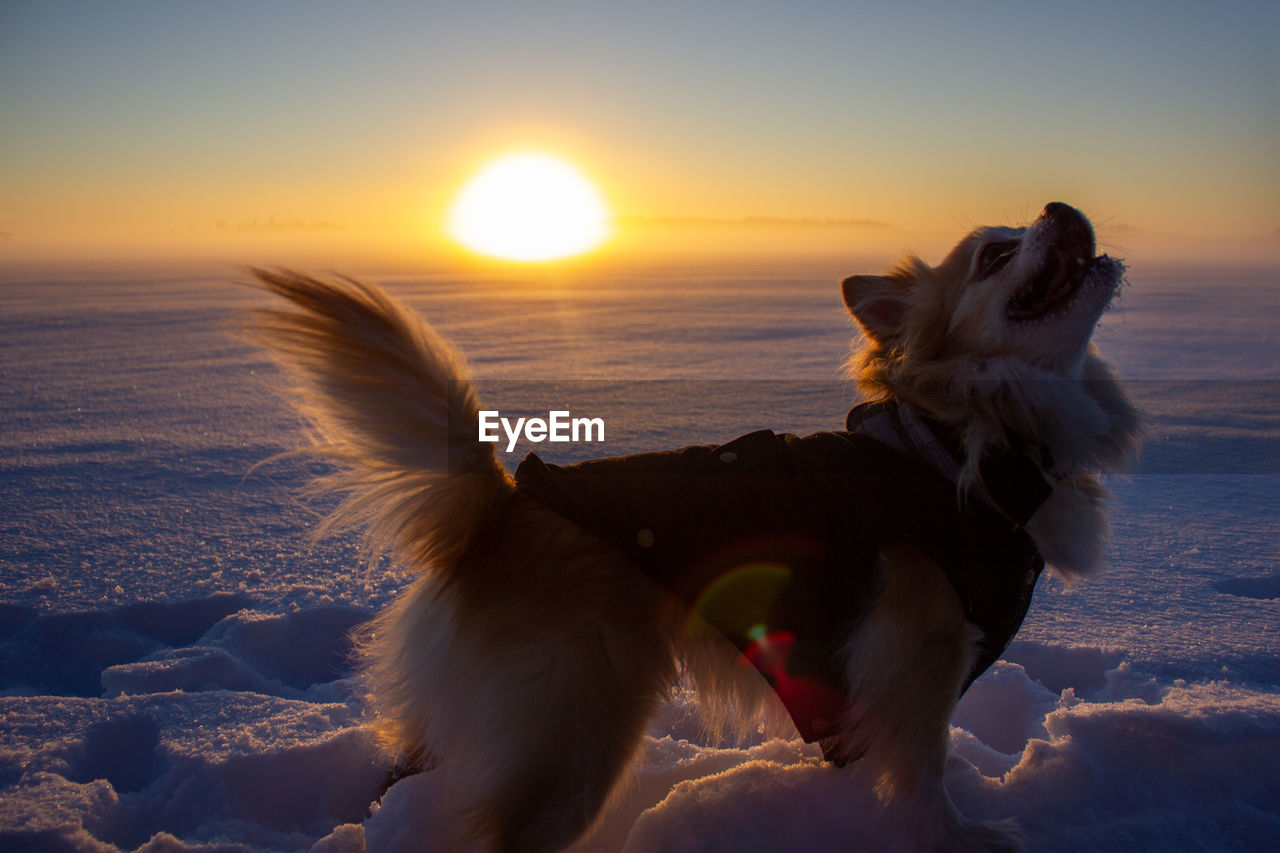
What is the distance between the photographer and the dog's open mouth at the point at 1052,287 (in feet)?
6.33

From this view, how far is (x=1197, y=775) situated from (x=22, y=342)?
1151cm

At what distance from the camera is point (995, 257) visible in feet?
6.91

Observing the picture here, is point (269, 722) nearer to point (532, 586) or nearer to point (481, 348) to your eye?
point (532, 586)

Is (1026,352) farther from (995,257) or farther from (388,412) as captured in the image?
(388,412)

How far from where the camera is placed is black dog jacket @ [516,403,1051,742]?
1638mm

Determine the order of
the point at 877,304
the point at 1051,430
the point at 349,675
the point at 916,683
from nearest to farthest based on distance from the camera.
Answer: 1. the point at 916,683
2. the point at 1051,430
3. the point at 877,304
4. the point at 349,675

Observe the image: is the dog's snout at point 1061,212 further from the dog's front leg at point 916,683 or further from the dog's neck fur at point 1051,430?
the dog's front leg at point 916,683

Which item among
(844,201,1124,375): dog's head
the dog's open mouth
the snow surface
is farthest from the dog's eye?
the snow surface

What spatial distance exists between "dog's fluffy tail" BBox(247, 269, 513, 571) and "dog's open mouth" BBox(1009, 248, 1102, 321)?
1.46 meters

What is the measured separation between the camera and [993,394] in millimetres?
1900

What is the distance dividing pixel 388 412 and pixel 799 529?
959mm

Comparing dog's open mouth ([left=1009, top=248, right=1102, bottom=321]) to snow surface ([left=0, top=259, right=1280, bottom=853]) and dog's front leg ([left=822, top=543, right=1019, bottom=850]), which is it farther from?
dog's front leg ([left=822, top=543, right=1019, bottom=850])

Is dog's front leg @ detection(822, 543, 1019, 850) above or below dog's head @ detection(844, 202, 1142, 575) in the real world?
below

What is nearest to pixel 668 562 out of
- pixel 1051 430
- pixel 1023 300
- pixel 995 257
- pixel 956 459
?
pixel 956 459
